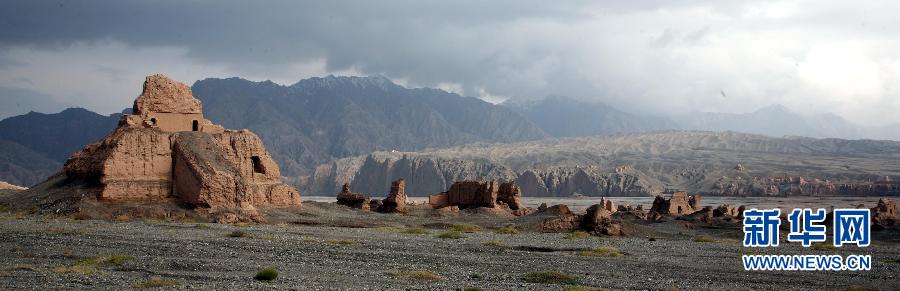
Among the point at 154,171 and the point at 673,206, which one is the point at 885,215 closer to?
the point at 673,206

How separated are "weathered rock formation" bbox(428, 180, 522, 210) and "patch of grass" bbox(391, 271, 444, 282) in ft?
136

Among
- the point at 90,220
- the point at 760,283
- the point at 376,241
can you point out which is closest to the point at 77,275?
the point at 376,241

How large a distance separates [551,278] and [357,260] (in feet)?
21.1

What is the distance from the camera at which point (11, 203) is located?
43.1 meters

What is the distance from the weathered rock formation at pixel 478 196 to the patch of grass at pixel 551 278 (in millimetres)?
41418

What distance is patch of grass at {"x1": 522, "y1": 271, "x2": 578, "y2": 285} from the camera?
20109 mm

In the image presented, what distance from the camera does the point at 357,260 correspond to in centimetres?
2434

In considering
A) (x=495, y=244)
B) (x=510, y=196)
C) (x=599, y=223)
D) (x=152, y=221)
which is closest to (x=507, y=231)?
(x=599, y=223)

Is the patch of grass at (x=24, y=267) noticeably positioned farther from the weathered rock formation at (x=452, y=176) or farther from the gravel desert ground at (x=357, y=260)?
the weathered rock formation at (x=452, y=176)

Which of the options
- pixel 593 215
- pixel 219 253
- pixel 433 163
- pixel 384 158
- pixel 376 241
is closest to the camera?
pixel 219 253

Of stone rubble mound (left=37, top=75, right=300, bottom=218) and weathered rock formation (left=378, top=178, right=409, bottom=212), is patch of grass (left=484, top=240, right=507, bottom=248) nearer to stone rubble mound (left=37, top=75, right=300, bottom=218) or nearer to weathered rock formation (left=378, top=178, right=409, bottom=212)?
stone rubble mound (left=37, top=75, right=300, bottom=218)

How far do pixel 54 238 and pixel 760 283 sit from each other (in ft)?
73.5

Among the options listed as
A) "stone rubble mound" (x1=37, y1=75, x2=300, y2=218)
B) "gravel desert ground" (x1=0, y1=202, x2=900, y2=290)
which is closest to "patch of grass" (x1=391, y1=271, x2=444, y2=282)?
"gravel desert ground" (x1=0, y1=202, x2=900, y2=290)

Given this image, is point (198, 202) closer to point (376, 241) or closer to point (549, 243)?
point (376, 241)
